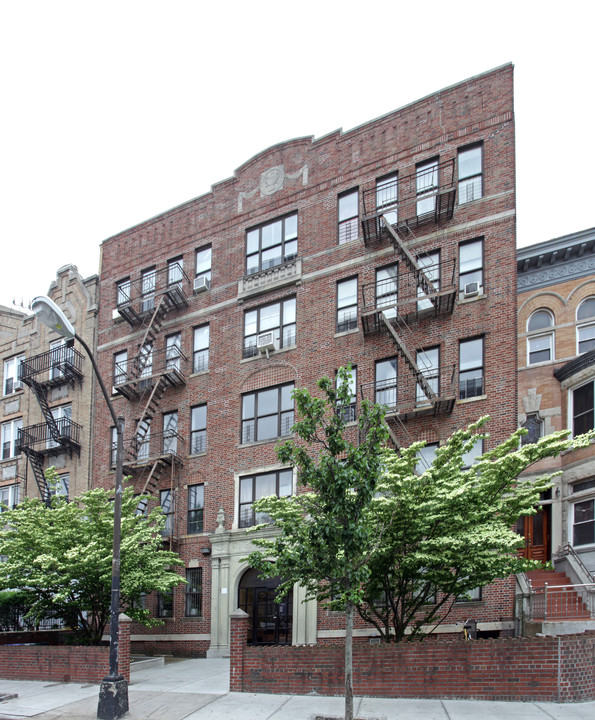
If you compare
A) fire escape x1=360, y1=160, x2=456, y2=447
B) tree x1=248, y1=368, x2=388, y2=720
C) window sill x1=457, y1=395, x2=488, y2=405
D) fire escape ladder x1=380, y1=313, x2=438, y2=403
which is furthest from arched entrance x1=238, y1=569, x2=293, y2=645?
tree x1=248, y1=368, x2=388, y2=720

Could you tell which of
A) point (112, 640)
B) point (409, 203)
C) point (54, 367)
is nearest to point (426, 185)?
point (409, 203)

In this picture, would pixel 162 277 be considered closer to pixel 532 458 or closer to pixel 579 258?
pixel 579 258

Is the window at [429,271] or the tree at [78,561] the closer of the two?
the tree at [78,561]

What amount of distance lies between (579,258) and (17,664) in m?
23.0

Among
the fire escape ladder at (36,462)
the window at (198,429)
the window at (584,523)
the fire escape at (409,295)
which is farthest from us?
the fire escape ladder at (36,462)

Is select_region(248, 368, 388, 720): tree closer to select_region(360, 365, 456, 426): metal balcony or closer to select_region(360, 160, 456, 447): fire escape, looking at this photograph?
select_region(360, 160, 456, 447): fire escape

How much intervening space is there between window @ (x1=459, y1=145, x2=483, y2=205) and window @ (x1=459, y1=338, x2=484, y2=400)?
15.9 ft

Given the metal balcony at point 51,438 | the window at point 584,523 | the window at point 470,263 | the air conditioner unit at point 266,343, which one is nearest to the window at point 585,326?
the window at point 470,263

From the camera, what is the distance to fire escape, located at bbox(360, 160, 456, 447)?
74.1ft

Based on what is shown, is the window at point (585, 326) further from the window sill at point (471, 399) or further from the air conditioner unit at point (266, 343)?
the air conditioner unit at point (266, 343)

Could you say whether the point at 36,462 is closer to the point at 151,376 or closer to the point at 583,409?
the point at 151,376

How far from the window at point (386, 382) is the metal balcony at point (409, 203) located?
4.40 metres

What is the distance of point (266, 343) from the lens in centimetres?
2652

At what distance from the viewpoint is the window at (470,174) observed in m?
23.7
